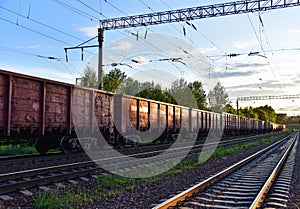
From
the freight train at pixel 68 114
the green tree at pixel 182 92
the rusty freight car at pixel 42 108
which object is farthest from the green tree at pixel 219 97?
the rusty freight car at pixel 42 108

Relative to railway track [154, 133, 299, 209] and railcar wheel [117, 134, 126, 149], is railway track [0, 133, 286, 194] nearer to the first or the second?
railway track [154, 133, 299, 209]

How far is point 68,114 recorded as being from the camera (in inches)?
500

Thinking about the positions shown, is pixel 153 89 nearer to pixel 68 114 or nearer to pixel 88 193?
pixel 68 114

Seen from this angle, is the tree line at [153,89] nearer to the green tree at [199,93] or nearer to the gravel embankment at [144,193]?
the green tree at [199,93]

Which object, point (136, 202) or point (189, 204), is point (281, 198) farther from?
point (136, 202)

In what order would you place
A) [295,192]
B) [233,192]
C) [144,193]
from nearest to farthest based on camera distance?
[144,193] < [233,192] < [295,192]

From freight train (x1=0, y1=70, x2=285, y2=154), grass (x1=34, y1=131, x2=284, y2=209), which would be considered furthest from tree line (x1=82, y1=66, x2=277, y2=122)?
grass (x1=34, y1=131, x2=284, y2=209)

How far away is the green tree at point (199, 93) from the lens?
66.0 m

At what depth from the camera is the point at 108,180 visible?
866 centimetres

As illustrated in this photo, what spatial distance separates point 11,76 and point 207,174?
659cm

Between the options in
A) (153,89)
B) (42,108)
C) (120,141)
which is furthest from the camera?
(153,89)

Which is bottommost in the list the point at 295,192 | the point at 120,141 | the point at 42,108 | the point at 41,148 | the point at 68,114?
the point at 295,192

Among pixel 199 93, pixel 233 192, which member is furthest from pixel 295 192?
pixel 199 93

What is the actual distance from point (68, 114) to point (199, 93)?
58.5 m
